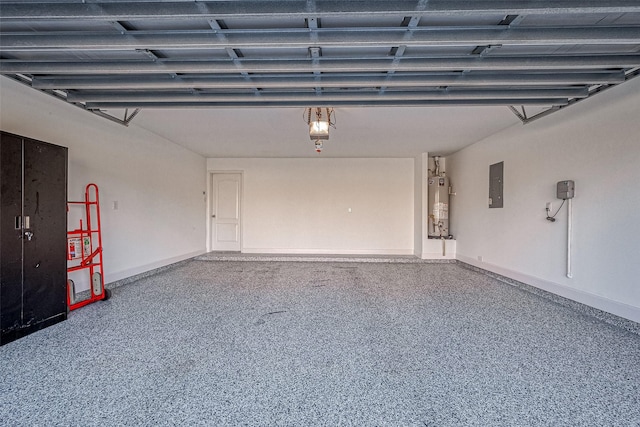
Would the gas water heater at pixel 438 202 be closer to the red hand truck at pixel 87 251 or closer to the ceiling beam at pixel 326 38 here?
the ceiling beam at pixel 326 38

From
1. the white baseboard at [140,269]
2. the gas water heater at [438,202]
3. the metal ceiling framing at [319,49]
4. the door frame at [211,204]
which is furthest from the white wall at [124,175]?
the gas water heater at [438,202]

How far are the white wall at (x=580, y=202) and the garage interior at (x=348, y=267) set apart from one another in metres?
0.02

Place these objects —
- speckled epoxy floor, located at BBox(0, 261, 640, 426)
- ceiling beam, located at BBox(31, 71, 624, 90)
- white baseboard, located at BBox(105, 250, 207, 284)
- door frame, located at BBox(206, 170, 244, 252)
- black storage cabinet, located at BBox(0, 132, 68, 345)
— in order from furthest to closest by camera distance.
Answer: door frame, located at BBox(206, 170, 244, 252) → white baseboard, located at BBox(105, 250, 207, 284) → ceiling beam, located at BBox(31, 71, 624, 90) → black storage cabinet, located at BBox(0, 132, 68, 345) → speckled epoxy floor, located at BBox(0, 261, 640, 426)

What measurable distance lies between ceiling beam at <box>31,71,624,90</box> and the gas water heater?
428 centimetres

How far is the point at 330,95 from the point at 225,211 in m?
5.44

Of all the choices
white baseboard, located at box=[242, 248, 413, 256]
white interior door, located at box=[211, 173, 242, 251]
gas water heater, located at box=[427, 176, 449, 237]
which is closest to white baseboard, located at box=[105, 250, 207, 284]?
white interior door, located at box=[211, 173, 242, 251]

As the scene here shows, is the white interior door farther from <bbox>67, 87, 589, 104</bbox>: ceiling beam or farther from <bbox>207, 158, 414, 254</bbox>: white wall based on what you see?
<bbox>67, 87, 589, 104</bbox>: ceiling beam

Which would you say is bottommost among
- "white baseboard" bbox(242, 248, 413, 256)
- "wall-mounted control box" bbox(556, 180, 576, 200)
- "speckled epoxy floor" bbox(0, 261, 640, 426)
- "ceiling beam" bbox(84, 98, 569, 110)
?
"speckled epoxy floor" bbox(0, 261, 640, 426)

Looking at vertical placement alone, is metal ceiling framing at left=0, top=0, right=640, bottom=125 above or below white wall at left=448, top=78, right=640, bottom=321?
Answer: above

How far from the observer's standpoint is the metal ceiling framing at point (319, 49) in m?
1.92

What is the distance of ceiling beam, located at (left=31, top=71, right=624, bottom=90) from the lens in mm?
2840

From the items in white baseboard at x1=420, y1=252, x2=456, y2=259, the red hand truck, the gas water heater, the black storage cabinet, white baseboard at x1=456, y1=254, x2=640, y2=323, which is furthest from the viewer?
the gas water heater

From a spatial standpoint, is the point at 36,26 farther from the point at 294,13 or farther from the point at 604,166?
the point at 604,166

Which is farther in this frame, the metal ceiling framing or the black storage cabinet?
the black storage cabinet
